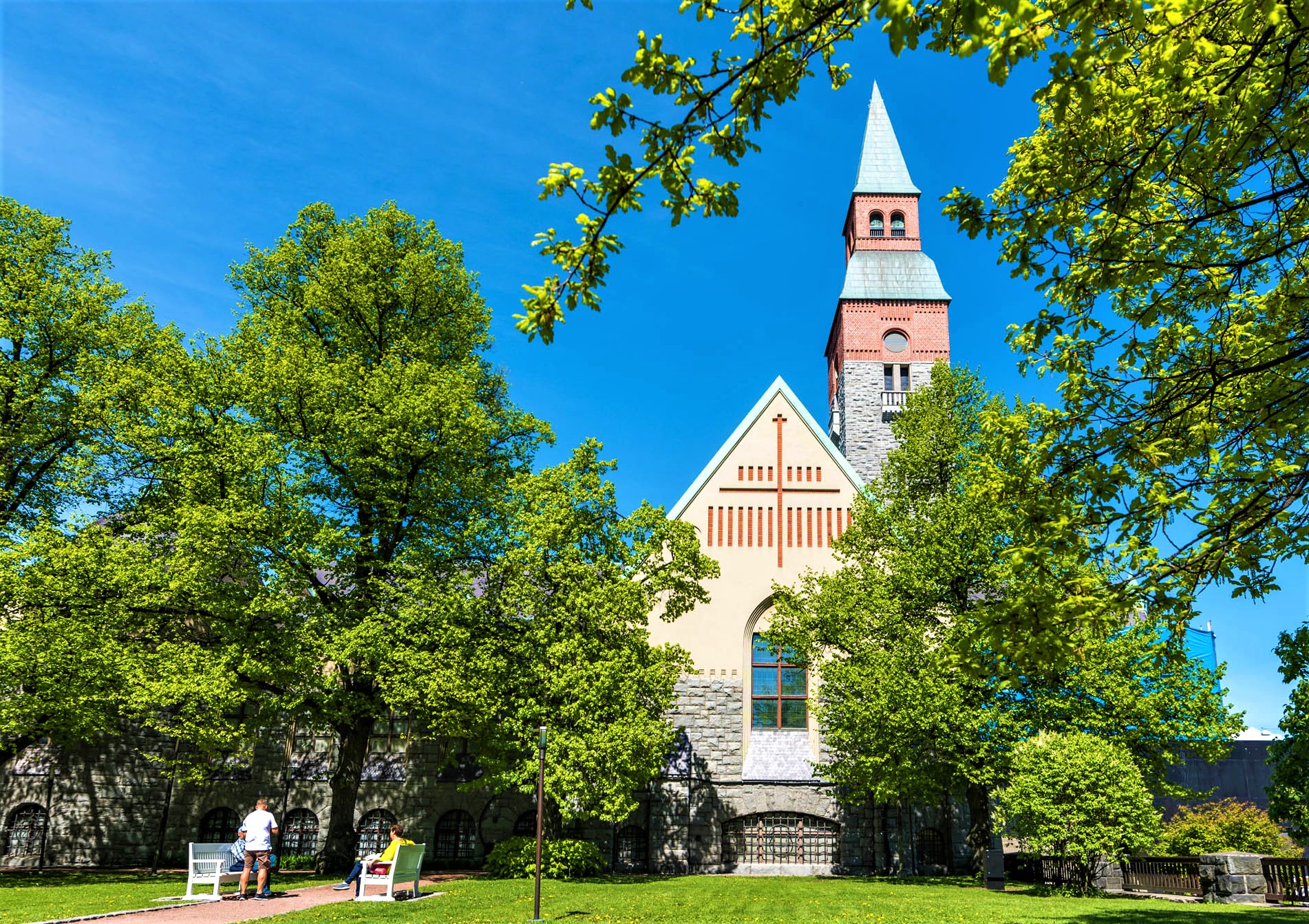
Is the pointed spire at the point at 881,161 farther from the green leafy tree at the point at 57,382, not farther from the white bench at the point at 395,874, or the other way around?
the white bench at the point at 395,874

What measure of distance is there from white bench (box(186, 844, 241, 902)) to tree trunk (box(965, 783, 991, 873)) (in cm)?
1674

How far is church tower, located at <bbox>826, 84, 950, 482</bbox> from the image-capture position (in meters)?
38.4

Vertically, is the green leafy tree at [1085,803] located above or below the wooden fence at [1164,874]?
above

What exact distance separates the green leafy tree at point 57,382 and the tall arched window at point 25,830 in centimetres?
341

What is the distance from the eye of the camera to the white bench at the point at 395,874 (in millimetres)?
14242

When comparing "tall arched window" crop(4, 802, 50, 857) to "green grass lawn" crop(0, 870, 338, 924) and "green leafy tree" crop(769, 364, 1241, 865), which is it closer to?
"green grass lawn" crop(0, 870, 338, 924)

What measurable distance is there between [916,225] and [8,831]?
43.3 metres

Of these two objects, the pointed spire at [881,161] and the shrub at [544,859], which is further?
the pointed spire at [881,161]

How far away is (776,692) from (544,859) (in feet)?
32.3

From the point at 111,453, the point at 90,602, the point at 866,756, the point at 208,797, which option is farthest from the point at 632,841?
the point at 111,453

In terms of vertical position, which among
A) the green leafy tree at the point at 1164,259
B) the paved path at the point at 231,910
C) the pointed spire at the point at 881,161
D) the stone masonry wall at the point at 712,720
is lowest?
the paved path at the point at 231,910

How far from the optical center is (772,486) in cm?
2816

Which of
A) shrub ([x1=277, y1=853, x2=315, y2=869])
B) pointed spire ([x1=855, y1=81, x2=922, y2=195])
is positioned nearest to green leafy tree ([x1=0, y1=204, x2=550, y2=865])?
shrub ([x1=277, y1=853, x2=315, y2=869])

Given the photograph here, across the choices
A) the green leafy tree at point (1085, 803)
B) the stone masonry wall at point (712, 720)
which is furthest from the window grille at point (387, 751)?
the green leafy tree at point (1085, 803)
